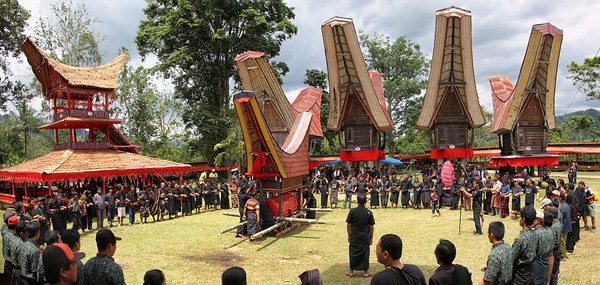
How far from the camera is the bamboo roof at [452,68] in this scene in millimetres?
23922

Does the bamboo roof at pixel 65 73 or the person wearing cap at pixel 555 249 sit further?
the bamboo roof at pixel 65 73

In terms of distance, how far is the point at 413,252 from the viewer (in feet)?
32.6

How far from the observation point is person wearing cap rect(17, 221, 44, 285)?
18.4 ft

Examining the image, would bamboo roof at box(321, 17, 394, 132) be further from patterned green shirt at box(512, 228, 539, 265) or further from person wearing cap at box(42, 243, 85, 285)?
person wearing cap at box(42, 243, 85, 285)

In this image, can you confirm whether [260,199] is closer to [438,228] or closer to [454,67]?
[438,228]

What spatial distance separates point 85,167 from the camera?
18078 millimetres

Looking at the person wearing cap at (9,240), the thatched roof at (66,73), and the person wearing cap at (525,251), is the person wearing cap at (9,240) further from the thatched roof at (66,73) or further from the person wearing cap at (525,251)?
the thatched roof at (66,73)

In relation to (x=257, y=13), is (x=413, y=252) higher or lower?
lower

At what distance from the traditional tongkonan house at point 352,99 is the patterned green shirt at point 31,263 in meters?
21.1

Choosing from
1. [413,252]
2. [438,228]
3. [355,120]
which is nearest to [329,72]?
[355,120]

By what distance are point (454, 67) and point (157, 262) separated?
21803mm

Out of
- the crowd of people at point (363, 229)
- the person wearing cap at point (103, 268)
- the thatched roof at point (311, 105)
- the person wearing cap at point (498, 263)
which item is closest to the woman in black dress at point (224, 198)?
the crowd of people at point (363, 229)

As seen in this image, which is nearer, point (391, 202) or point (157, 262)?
point (157, 262)

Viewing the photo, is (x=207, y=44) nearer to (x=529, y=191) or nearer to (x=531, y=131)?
(x=531, y=131)
